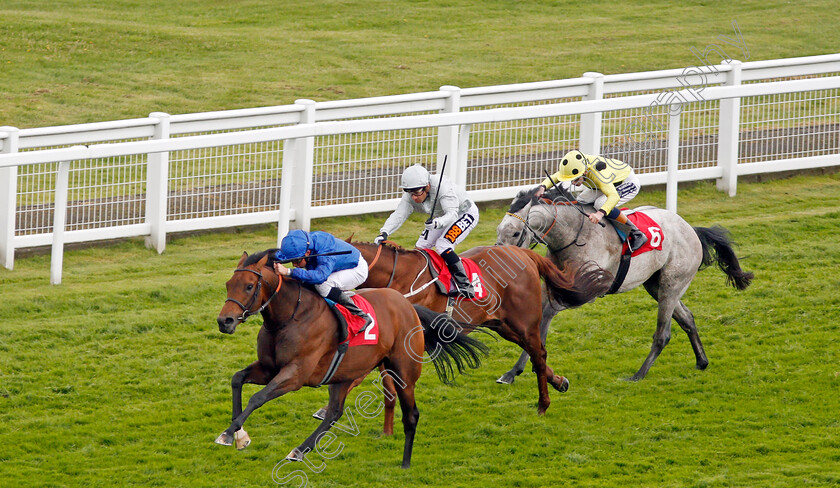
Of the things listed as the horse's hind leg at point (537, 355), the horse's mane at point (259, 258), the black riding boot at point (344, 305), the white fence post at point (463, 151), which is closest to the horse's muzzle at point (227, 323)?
the horse's mane at point (259, 258)

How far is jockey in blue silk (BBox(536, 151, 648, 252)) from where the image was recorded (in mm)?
8336

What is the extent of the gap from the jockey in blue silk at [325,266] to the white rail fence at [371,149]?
2987mm

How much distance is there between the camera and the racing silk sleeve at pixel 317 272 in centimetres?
674

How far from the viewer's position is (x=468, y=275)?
7871 millimetres

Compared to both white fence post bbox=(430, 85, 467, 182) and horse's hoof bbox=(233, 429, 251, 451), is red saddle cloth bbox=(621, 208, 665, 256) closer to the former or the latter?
white fence post bbox=(430, 85, 467, 182)

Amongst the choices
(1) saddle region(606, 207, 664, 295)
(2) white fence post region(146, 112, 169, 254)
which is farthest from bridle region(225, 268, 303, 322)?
(2) white fence post region(146, 112, 169, 254)

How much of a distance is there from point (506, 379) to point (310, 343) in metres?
2.20

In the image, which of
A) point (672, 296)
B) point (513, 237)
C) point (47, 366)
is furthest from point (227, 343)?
point (672, 296)

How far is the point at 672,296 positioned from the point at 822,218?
12.5 ft

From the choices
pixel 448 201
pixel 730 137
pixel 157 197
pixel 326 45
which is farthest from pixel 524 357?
pixel 326 45

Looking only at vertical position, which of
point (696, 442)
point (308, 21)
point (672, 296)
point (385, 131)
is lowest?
point (696, 442)

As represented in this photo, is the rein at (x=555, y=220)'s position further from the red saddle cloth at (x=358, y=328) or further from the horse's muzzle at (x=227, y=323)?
the horse's muzzle at (x=227, y=323)

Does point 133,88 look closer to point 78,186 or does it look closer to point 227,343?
point 78,186

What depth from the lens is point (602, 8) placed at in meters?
23.1
